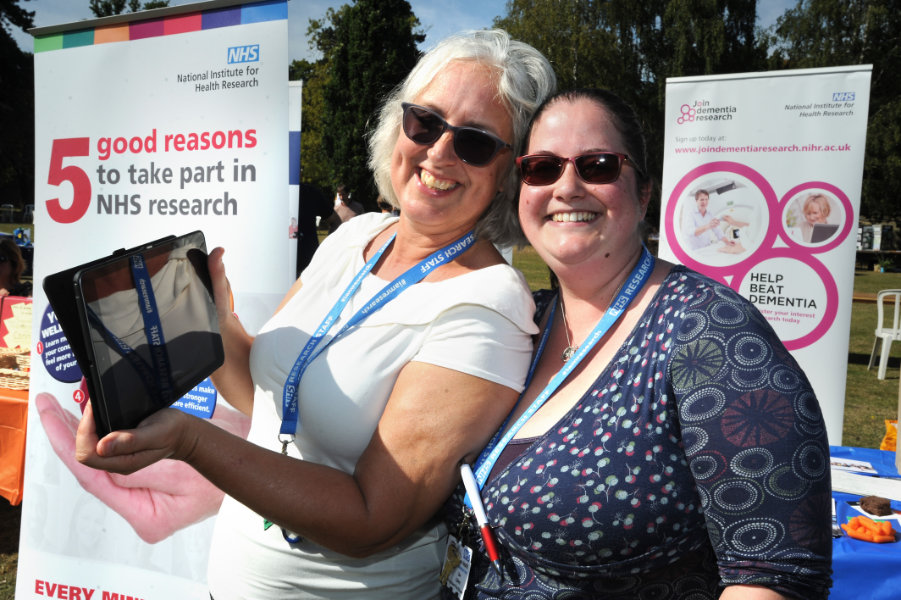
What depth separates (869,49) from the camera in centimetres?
2244

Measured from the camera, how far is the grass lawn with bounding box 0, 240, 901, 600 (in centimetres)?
417

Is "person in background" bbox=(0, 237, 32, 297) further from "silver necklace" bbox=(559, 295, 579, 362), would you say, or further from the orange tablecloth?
"silver necklace" bbox=(559, 295, 579, 362)

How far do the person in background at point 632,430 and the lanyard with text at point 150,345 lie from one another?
0.71 m

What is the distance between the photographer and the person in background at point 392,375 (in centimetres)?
134

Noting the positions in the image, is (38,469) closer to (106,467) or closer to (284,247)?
(284,247)

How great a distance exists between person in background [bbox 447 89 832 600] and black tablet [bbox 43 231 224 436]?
0.72 metres

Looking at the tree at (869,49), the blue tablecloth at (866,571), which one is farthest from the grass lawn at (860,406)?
the tree at (869,49)

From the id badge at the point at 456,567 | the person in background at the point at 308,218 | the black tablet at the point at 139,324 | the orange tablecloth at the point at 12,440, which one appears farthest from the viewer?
the person in background at the point at 308,218

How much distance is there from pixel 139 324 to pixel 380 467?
605 mm

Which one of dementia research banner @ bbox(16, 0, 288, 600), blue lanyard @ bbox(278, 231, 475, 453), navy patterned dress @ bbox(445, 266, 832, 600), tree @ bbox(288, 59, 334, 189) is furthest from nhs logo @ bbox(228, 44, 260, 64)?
tree @ bbox(288, 59, 334, 189)

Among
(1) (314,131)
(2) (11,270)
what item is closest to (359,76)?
(1) (314,131)

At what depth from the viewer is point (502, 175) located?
67.7 inches

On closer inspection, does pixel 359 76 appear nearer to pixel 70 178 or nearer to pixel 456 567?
pixel 70 178

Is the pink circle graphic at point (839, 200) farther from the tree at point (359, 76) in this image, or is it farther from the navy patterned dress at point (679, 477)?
the tree at point (359, 76)
